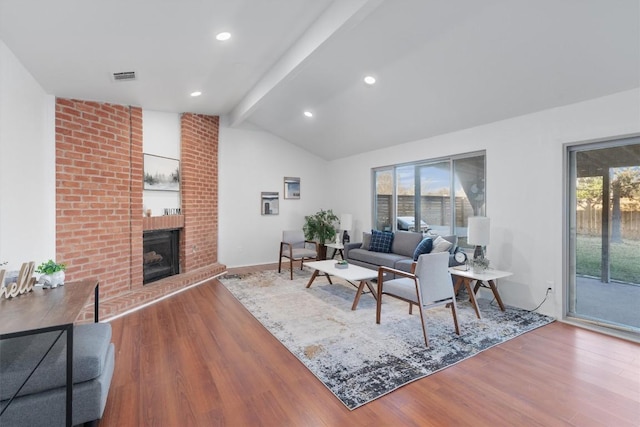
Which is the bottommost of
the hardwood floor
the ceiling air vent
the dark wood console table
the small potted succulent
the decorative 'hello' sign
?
the hardwood floor

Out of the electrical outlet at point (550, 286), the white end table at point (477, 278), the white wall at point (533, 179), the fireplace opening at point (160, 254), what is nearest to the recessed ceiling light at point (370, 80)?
the white wall at point (533, 179)

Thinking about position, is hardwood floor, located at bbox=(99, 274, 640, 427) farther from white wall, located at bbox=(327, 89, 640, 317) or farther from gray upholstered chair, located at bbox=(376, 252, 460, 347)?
white wall, located at bbox=(327, 89, 640, 317)

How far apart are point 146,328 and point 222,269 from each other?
248cm

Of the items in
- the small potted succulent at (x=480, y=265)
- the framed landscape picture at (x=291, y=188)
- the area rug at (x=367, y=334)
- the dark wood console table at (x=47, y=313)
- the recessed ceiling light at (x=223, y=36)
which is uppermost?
Answer: the recessed ceiling light at (x=223, y=36)

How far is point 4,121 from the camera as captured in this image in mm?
2379

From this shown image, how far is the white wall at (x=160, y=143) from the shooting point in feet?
15.9

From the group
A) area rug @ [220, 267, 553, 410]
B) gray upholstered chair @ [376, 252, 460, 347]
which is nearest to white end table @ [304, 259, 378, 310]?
area rug @ [220, 267, 553, 410]

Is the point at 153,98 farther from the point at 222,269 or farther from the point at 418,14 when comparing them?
the point at 418,14

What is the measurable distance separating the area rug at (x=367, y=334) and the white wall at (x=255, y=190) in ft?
6.47

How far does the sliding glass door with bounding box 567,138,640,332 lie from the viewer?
10.1 ft

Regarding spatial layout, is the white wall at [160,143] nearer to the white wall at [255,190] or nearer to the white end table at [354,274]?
the white wall at [255,190]

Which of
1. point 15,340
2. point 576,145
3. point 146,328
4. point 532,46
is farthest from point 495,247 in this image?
point 15,340

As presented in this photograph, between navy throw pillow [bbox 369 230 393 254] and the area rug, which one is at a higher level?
navy throw pillow [bbox 369 230 393 254]

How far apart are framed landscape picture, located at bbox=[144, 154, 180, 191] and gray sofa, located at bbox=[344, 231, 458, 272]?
3258 millimetres
